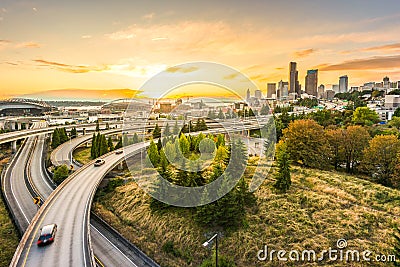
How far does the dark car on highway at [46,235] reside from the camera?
11.6 m

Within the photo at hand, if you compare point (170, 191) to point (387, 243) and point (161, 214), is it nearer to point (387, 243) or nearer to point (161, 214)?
point (161, 214)

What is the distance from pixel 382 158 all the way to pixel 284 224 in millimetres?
13705

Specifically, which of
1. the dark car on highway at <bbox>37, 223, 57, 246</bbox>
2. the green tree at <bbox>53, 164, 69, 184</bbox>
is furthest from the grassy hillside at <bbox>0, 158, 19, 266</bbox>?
the green tree at <bbox>53, 164, 69, 184</bbox>

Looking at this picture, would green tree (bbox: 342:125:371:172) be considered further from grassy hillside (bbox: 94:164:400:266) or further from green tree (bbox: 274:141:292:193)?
green tree (bbox: 274:141:292:193)

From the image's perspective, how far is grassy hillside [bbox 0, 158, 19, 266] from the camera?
14.1 m

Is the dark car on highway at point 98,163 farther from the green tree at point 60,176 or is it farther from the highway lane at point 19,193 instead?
the highway lane at point 19,193

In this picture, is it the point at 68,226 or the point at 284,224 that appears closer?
the point at 68,226

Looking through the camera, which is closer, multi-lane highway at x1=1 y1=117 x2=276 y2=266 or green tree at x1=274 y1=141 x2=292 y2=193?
multi-lane highway at x1=1 y1=117 x2=276 y2=266

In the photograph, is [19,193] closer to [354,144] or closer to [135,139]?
[135,139]

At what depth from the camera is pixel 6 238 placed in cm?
1579

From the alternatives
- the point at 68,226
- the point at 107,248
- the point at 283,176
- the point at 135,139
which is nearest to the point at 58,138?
the point at 135,139

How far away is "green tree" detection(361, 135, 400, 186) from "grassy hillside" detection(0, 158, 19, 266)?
2867 centimetres

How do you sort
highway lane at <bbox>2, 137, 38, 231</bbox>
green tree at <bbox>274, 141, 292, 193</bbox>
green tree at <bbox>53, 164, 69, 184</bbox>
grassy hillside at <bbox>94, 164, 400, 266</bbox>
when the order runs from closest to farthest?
grassy hillside at <bbox>94, 164, 400, 266</bbox>, highway lane at <bbox>2, 137, 38, 231</bbox>, green tree at <bbox>274, 141, 292, 193</bbox>, green tree at <bbox>53, 164, 69, 184</bbox>

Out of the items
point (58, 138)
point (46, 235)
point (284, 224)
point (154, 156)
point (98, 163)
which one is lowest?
point (284, 224)
